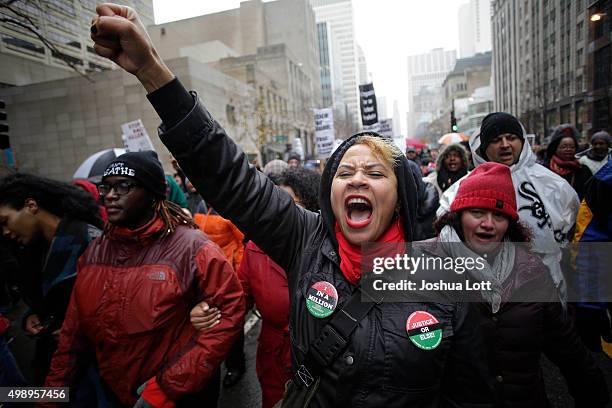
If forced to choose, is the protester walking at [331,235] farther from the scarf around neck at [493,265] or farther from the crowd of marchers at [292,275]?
the scarf around neck at [493,265]

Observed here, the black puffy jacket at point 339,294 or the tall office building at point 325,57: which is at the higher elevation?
the tall office building at point 325,57

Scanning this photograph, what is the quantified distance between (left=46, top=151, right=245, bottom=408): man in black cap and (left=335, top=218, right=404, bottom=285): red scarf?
40.5 inches

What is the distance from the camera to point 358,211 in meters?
1.54

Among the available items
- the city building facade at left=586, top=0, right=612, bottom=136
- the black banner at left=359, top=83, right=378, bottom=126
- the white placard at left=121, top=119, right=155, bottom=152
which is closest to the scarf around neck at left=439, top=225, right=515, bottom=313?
the city building facade at left=586, top=0, right=612, bottom=136

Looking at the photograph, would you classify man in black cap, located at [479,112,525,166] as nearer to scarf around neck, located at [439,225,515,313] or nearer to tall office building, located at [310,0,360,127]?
scarf around neck, located at [439,225,515,313]

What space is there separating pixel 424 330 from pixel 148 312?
1529 mm

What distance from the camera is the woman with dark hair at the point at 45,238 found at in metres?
2.41

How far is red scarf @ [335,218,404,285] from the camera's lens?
1.37 metres

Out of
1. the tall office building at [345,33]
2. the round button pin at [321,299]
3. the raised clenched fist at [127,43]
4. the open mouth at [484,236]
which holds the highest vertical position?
the tall office building at [345,33]

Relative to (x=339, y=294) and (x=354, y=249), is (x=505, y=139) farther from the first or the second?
(x=339, y=294)

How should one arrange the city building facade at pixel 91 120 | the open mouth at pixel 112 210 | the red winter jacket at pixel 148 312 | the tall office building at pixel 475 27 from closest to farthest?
the red winter jacket at pixel 148 312 < the open mouth at pixel 112 210 < the city building facade at pixel 91 120 < the tall office building at pixel 475 27

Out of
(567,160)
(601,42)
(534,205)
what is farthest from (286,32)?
(534,205)

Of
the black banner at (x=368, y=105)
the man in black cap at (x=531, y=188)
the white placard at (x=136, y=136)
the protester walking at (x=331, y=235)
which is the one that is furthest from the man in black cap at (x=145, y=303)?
the black banner at (x=368, y=105)

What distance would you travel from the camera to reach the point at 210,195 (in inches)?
53.0
